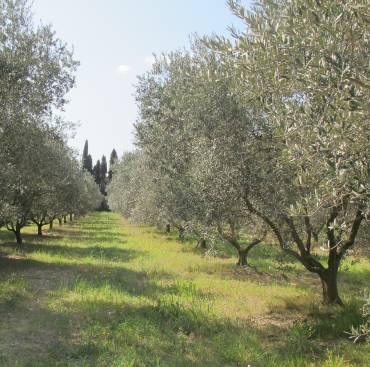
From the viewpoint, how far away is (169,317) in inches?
512

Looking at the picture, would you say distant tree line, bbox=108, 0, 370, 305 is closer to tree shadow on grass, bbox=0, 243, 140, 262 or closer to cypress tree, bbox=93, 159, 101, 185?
tree shadow on grass, bbox=0, 243, 140, 262

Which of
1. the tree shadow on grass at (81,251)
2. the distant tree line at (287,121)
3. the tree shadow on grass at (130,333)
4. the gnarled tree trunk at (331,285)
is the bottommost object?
the tree shadow on grass at (130,333)

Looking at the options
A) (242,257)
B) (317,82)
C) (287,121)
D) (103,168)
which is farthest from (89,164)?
(317,82)

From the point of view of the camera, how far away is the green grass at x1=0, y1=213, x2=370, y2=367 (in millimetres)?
10023

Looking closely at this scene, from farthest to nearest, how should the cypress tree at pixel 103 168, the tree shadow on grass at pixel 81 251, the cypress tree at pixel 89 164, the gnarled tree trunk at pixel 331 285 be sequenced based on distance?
the cypress tree at pixel 103 168 → the cypress tree at pixel 89 164 → the tree shadow on grass at pixel 81 251 → the gnarled tree trunk at pixel 331 285

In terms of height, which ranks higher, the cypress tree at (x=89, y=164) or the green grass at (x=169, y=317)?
the cypress tree at (x=89, y=164)

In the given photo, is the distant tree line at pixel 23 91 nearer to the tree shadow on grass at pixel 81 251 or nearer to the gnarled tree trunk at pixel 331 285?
the tree shadow on grass at pixel 81 251

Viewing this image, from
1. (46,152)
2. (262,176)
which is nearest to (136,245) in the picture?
(46,152)

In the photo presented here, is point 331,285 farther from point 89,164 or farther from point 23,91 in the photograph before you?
point 89,164

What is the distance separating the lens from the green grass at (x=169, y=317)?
10023 millimetres

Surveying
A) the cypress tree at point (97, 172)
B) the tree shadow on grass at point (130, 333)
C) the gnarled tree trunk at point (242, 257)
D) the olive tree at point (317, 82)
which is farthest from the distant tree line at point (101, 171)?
the olive tree at point (317, 82)

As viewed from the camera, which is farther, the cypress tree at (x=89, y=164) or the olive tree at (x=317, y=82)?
the cypress tree at (x=89, y=164)

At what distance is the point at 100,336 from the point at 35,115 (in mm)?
10108

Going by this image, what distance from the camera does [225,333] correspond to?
1164 cm
